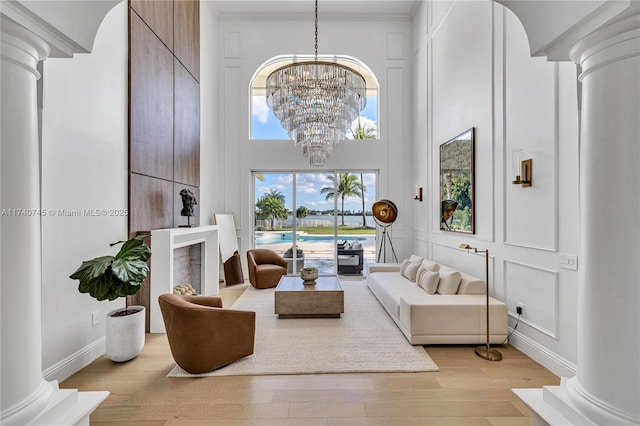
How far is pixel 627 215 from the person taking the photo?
1248 millimetres

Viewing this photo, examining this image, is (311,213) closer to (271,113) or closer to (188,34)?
(271,113)

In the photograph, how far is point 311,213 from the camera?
273 inches

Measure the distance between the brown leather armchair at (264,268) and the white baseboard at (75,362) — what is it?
2776 mm

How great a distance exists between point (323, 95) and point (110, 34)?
2.41 metres

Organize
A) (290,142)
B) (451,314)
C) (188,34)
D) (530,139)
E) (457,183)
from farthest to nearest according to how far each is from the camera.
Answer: (290,142), (188,34), (457,183), (451,314), (530,139)

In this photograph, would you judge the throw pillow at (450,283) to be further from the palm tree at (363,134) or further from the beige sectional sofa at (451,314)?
the palm tree at (363,134)

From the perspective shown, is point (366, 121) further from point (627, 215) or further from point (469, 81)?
point (627, 215)

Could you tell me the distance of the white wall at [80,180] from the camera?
2615 mm

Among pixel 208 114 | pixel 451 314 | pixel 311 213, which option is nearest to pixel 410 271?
pixel 451 314

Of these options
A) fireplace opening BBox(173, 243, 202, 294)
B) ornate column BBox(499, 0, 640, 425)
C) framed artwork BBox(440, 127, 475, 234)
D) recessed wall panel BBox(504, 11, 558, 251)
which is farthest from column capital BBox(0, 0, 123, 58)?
framed artwork BBox(440, 127, 475, 234)

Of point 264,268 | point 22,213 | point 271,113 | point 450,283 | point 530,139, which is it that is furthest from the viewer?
point 271,113

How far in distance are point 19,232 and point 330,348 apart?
2661mm

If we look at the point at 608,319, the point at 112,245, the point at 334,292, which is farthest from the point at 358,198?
the point at 608,319

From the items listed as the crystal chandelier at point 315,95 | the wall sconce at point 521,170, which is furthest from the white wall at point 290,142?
the wall sconce at point 521,170
